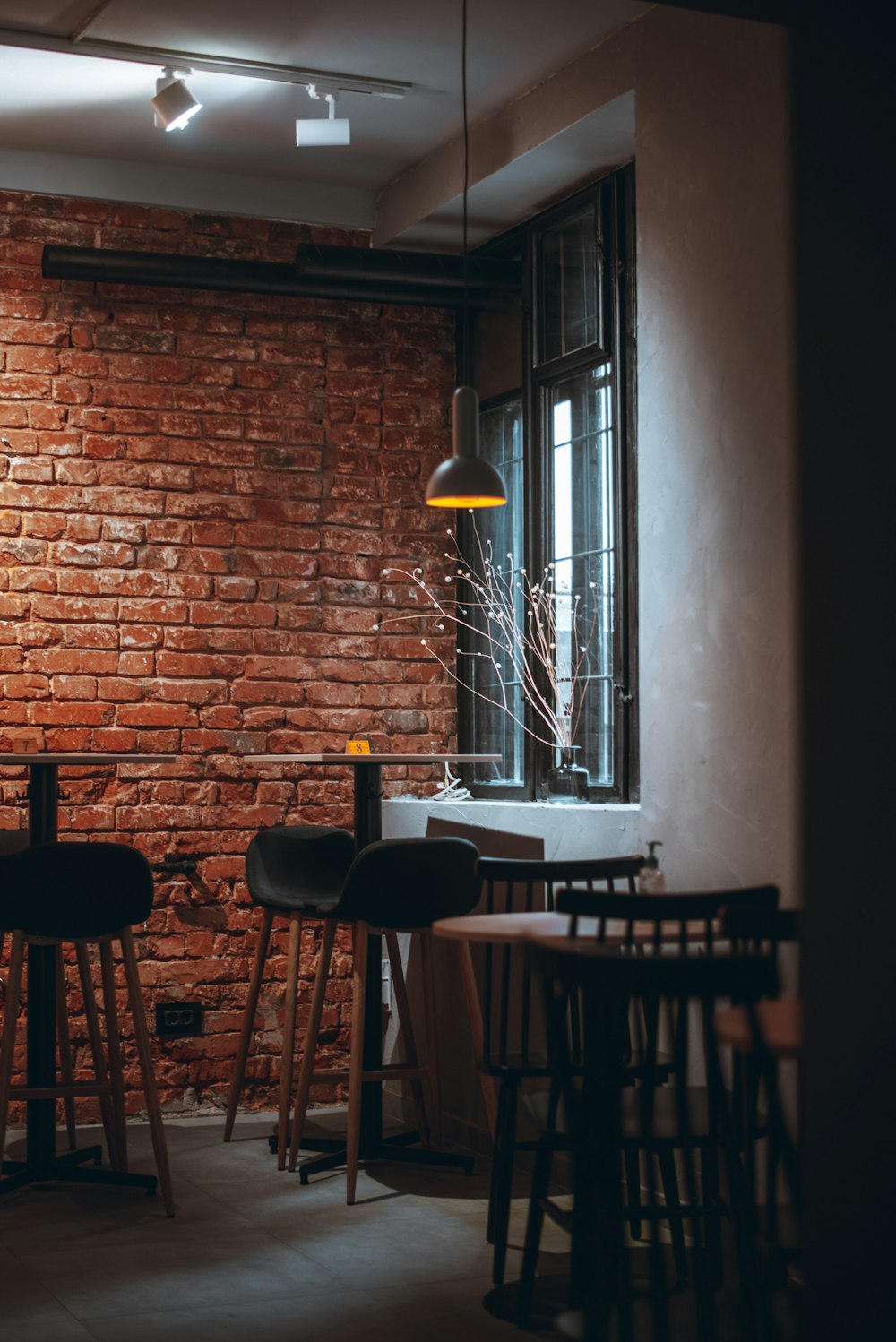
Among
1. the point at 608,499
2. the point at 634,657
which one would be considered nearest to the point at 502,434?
the point at 608,499

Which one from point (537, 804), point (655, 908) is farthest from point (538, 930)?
point (537, 804)

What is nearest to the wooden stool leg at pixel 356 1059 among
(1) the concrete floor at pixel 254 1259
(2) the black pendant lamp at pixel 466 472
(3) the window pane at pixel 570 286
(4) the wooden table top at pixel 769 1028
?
(1) the concrete floor at pixel 254 1259

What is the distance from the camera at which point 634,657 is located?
467 cm

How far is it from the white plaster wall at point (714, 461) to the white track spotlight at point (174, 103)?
1.39m

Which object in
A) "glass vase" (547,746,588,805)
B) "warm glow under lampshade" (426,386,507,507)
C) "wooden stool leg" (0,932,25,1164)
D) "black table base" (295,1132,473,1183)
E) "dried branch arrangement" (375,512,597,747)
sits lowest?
"black table base" (295,1132,473,1183)

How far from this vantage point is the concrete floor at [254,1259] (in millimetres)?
3160

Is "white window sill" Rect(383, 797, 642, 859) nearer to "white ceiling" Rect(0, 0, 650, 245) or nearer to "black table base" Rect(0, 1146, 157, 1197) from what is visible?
"black table base" Rect(0, 1146, 157, 1197)

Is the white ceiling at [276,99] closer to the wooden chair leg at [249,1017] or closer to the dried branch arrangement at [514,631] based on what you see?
the dried branch arrangement at [514,631]

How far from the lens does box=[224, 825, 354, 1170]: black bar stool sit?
185 inches

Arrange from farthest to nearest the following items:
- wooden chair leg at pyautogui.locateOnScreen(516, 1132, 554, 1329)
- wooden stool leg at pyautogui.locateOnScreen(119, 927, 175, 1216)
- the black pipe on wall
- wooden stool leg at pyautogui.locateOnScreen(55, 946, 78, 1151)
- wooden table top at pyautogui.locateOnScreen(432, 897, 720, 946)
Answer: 1. the black pipe on wall
2. wooden stool leg at pyautogui.locateOnScreen(55, 946, 78, 1151)
3. wooden stool leg at pyautogui.locateOnScreen(119, 927, 175, 1216)
4. wooden chair leg at pyautogui.locateOnScreen(516, 1132, 554, 1329)
5. wooden table top at pyautogui.locateOnScreen(432, 897, 720, 946)

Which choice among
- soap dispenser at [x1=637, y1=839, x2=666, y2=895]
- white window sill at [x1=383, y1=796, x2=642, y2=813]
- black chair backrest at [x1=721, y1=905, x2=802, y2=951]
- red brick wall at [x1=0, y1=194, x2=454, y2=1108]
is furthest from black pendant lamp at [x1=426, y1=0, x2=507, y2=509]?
black chair backrest at [x1=721, y1=905, x2=802, y2=951]

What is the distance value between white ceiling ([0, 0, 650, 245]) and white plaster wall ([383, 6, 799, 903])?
0.55m

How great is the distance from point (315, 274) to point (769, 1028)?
403cm

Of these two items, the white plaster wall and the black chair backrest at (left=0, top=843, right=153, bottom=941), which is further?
the black chair backrest at (left=0, top=843, right=153, bottom=941)
